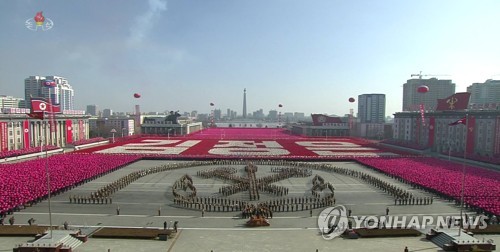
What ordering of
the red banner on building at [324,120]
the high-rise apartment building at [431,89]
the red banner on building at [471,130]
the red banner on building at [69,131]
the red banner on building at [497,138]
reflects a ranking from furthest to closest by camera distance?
the high-rise apartment building at [431,89] → the red banner on building at [324,120] → the red banner on building at [69,131] → the red banner on building at [471,130] → the red banner on building at [497,138]

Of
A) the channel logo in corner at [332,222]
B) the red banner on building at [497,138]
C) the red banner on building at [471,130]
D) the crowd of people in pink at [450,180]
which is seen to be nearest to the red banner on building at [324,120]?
the red banner on building at [471,130]

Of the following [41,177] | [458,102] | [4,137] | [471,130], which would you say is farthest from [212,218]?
[458,102]

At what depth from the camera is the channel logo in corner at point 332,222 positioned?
2158 centimetres

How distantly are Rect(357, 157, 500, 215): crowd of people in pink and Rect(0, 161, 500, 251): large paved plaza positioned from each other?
1428mm

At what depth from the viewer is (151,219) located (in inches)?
960

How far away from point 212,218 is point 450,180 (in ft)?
89.0

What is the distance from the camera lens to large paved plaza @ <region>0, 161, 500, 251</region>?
19.1m

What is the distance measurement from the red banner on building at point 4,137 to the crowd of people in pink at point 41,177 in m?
17.5

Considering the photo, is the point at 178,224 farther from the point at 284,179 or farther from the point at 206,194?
the point at 284,179

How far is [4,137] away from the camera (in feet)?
189

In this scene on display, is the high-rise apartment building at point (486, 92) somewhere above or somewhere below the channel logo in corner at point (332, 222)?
above

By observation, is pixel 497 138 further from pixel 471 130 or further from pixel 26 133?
pixel 26 133

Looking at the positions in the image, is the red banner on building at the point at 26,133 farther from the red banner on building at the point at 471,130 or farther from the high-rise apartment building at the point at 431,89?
the high-rise apartment building at the point at 431,89

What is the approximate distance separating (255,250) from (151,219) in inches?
383
